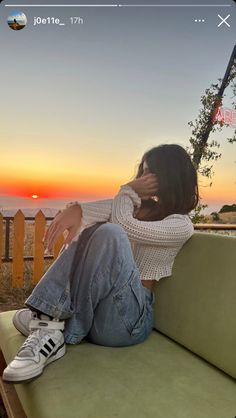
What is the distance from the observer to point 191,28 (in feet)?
3.65

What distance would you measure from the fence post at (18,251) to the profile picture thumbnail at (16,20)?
3.89 ft

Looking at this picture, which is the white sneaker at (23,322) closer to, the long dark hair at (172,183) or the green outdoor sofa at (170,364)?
the green outdoor sofa at (170,364)

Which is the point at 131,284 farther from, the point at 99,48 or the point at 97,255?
the point at 99,48

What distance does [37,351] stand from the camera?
2.98 feet

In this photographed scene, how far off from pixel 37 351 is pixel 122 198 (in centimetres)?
53

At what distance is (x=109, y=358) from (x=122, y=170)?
716 mm

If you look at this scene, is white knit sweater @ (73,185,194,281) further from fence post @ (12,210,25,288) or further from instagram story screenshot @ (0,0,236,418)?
fence post @ (12,210,25,288)

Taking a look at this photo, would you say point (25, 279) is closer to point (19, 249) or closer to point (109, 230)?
point (19, 249)

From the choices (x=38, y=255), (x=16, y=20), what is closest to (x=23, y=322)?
(x=16, y=20)

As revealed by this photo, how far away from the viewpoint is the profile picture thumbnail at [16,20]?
1.06m

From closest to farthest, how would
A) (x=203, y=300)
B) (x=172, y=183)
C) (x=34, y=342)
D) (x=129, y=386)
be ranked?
(x=129, y=386)
(x=34, y=342)
(x=203, y=300)
(x=172, y=183)

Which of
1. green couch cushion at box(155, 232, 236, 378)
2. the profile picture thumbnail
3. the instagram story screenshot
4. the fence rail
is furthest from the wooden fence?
the profile picture thumbnail

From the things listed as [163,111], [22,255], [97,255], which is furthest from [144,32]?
[22,255]

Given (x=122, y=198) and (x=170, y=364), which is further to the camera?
(x=122, y=198)
